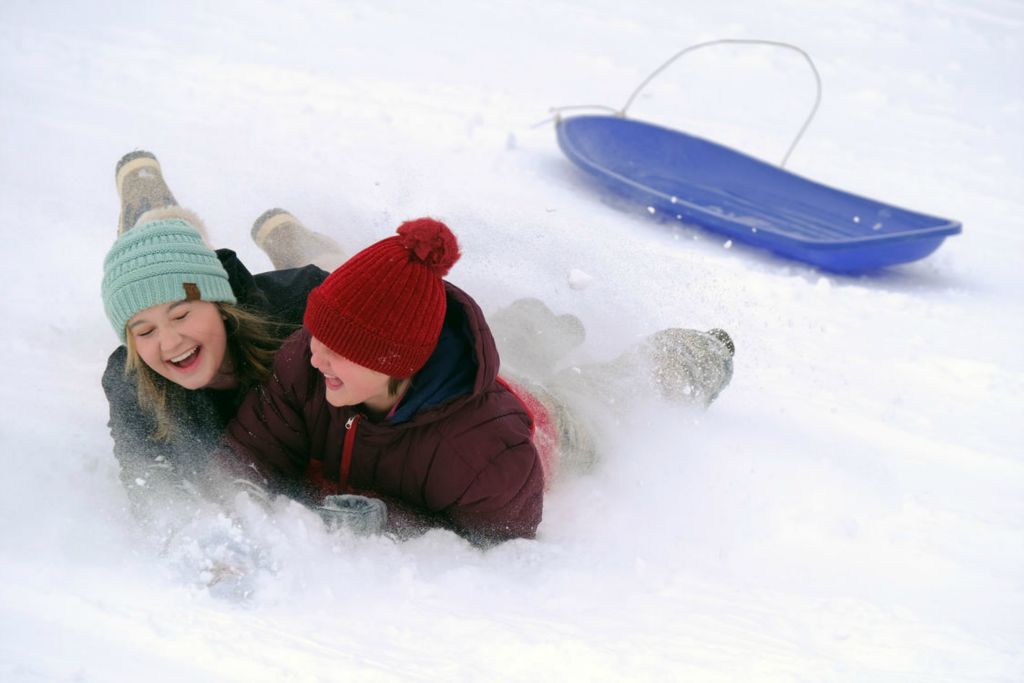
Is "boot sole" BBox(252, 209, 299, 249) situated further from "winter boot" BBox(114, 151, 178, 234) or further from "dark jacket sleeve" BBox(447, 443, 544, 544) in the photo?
"dark jacket sleeve" BBox(447, 443, 544, 544)

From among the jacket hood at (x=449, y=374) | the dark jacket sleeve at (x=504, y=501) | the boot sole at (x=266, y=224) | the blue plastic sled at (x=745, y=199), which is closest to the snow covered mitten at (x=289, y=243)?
the boot sole at (x=266, y=224)

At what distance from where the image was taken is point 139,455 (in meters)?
1.78

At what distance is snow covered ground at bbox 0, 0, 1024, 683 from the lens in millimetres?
1501

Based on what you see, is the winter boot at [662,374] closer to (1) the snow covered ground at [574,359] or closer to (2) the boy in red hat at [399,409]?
(1) the snow covered ground at [574,359]

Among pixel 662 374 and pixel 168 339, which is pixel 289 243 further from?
pixel 662 374

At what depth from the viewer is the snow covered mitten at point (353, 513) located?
5.57 ft

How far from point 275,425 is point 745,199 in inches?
127

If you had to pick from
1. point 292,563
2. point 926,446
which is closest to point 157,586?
point 292,563

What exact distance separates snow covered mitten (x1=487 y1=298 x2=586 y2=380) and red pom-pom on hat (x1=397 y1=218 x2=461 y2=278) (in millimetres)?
883

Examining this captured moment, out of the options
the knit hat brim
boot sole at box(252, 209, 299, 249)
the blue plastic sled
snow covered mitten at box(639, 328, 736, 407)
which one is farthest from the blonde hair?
the blue plastic sled

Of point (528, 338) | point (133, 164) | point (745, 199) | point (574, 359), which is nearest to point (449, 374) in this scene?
point (528, 338)

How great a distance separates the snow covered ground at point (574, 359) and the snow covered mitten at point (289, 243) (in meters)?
0.23

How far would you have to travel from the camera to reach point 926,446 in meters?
2.54

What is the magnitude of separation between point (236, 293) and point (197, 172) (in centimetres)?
168
